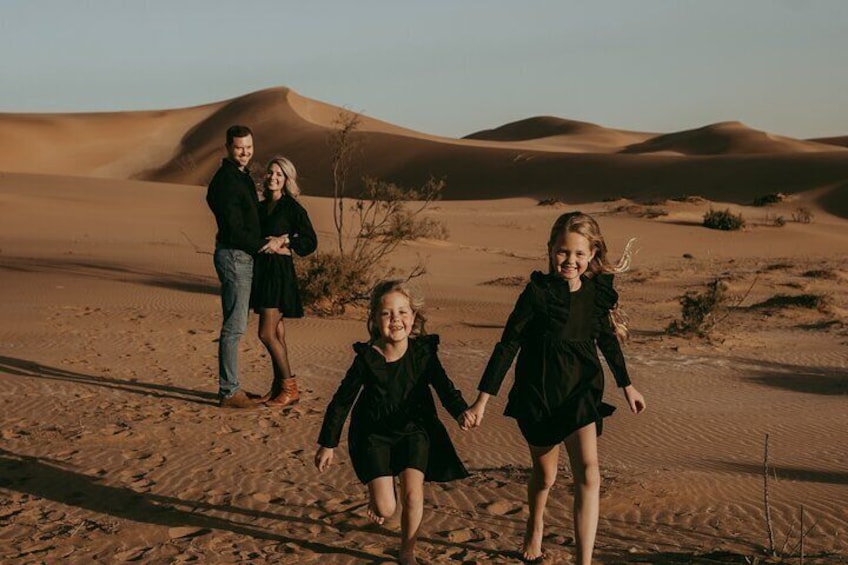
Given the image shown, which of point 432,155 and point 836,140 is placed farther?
point 836,140

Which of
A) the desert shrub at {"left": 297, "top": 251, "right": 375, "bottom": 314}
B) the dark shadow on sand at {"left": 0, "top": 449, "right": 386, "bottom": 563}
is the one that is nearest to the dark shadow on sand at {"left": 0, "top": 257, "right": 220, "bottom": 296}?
the desert shrub at {"left": 297, "top": 251, "right": 375, "bottom": 314}

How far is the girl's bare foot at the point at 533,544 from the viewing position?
14.6 ft

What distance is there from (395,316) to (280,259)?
3150 mm

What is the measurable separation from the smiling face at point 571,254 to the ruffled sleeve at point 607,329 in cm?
18

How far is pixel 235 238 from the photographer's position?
23.4 feet

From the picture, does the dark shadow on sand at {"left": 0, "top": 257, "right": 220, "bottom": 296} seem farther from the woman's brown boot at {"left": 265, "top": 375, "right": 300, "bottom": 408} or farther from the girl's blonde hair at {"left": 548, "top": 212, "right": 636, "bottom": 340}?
the girl's blonde hair at {"left": 548, "top": 212, "right": 636, "bottom": 340}

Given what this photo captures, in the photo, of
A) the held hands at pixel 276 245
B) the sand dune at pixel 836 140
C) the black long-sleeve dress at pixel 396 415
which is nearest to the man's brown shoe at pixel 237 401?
the held hands at pixel 276 245

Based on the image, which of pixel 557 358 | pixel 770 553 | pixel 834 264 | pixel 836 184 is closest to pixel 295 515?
pixel 557 358

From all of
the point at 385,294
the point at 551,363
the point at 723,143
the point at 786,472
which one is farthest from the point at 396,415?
the point at 723,143

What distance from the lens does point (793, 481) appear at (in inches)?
237

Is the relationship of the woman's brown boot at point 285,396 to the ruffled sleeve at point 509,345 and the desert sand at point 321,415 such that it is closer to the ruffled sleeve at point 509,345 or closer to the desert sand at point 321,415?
the desert sand at point 321,415

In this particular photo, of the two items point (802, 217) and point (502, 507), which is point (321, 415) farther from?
point (802, 217)

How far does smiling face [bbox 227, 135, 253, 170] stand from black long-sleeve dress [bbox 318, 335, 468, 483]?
117 inches

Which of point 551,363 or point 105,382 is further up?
point 551,363
